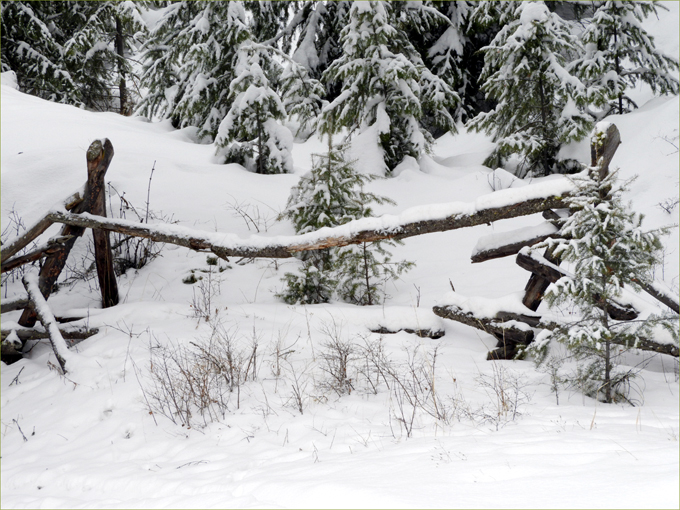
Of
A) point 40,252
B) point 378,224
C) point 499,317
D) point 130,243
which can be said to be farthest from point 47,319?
point 499,317

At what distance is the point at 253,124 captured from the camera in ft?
33.4

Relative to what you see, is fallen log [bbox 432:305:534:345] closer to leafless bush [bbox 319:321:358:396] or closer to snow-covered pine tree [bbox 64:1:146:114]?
leafless bush [bbox 319:321:358:396]

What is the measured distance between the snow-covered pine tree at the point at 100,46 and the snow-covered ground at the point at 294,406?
28.6 ft

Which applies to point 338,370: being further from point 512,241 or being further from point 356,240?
point 512,241

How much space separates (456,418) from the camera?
3637 mm

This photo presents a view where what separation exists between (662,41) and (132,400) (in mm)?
25853

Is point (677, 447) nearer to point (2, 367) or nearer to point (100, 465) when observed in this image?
point (100, 465)

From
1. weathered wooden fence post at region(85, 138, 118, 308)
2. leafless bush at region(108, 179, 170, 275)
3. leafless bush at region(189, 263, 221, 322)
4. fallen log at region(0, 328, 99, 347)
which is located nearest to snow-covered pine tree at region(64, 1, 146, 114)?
leafless bush at region(108, 179, 170, 275)

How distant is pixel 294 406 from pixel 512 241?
2.89 metres

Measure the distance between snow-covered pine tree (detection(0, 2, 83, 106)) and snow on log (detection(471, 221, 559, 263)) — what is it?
16.1 m

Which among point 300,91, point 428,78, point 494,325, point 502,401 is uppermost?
point 428,78

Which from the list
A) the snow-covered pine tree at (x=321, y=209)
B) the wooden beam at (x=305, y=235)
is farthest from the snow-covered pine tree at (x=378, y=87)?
the wooden beam at (x=305, y=235)

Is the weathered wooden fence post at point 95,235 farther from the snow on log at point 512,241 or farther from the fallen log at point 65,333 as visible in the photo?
the snow on log at point 512,241

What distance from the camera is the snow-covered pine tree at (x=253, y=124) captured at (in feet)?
32.4
